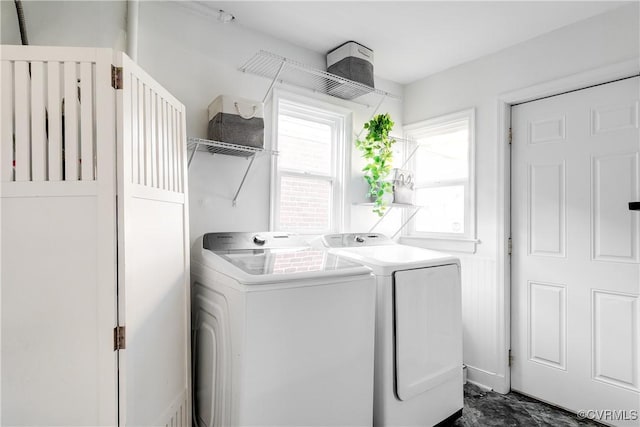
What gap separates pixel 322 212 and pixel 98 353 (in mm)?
1851

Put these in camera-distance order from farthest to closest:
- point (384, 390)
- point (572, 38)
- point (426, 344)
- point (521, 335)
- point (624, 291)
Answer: point (521, 335) < point (572, 38) < point (624, 291) < point (426, 344) < point (384, 390)

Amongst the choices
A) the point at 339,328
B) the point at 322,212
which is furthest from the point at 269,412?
the point at 322,212

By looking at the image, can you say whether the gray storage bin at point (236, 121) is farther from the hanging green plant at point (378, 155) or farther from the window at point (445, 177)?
the window at point (445, 177)

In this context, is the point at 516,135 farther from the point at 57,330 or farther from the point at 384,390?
the point at 57,330

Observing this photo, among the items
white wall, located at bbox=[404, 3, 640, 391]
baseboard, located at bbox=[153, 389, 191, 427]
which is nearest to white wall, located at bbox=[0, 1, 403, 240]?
baseboard, located at bbox=[153, 389, 191, 427]

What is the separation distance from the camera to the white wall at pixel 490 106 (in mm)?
2256

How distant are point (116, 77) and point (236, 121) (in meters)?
0.82

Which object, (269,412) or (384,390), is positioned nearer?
(269,412)

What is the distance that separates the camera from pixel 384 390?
179 cm

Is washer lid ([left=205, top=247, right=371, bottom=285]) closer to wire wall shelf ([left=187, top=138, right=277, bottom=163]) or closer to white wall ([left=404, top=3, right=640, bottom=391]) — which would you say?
wire wall shelf ([left=187, top=138, right=277, bottom=163])

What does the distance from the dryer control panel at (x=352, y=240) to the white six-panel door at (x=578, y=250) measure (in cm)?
101

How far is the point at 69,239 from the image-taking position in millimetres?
1190

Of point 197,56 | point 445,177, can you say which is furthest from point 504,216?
→ point 197,56

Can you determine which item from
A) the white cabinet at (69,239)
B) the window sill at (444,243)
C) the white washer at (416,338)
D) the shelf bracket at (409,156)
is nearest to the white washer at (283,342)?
the white washer at (416,338)
